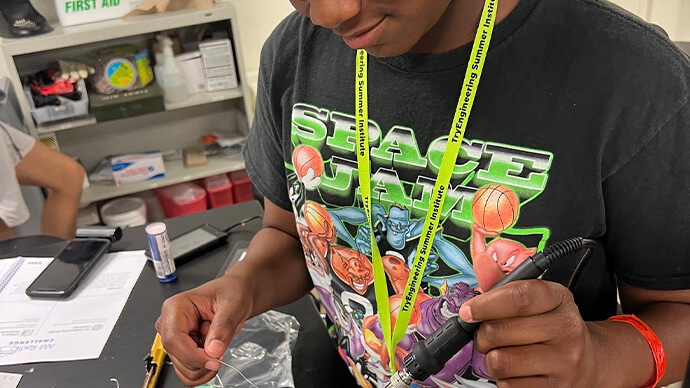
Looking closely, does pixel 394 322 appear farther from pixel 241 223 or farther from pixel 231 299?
pixel 241 223

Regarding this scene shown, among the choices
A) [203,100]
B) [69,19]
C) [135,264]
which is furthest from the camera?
[203,100]

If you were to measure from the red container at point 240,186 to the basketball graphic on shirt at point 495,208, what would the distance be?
207 cm

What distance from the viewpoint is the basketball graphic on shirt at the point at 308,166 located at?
79 cm

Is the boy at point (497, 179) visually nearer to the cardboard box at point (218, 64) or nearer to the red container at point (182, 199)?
the cardboard box at point (218, 64)

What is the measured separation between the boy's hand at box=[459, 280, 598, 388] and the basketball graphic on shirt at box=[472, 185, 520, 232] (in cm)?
14

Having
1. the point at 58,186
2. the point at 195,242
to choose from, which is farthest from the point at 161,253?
the point at 58,186

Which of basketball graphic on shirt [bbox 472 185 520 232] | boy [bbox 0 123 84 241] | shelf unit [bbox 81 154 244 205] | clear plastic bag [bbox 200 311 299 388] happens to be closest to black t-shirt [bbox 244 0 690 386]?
basketball graphic on shirt [bbox 472 185 520 232]

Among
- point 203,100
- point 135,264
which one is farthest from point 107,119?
point 135,264

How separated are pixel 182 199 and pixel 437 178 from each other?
2.09 meters

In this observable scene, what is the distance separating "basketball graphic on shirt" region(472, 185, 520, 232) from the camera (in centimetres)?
65

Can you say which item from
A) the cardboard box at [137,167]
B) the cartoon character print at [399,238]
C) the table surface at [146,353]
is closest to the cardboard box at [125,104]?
the cardboard box at [137,167]

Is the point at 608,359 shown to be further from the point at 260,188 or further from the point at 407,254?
the point at 260,188

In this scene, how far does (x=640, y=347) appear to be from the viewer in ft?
2.00

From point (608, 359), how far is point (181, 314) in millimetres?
546
